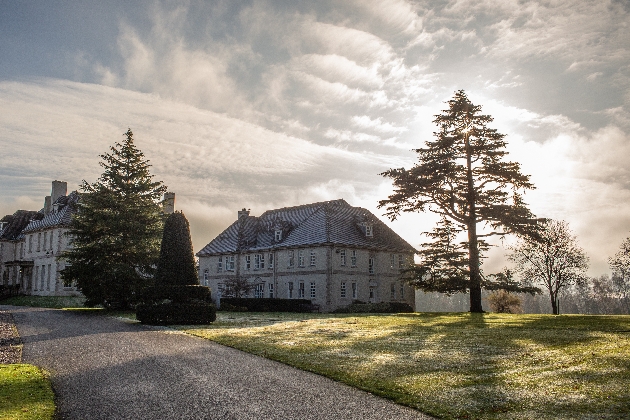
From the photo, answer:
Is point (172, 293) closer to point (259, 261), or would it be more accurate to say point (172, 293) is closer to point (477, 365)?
point (477, 365)

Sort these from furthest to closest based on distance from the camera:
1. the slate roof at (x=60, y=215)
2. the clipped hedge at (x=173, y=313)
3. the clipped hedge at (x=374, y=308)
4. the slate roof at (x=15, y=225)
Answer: the slate roof at (x=15, y=225) → the slate roof at (x=60, y=215) → the clipped hedge at (x=374, y=308) → the clipped hedge at (x=173, y=313)

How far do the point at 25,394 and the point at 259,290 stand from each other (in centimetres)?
4320

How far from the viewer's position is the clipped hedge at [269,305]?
43.7 m

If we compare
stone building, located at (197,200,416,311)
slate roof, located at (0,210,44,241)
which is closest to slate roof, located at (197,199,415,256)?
stone building, located at (197,200,416,311)

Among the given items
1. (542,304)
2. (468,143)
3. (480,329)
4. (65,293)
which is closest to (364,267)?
(468,143)

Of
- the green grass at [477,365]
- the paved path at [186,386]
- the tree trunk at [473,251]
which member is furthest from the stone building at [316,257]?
the paved path at [186,386]

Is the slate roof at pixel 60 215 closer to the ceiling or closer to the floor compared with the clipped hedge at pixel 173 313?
closer to the ceiling

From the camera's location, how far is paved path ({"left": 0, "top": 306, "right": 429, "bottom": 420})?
8227 millimetres

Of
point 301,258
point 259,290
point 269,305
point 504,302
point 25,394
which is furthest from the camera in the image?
point 259,290

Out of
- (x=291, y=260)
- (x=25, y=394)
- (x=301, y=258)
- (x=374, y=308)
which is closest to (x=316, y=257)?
(x=301, y=258)

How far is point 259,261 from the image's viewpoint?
175 feet

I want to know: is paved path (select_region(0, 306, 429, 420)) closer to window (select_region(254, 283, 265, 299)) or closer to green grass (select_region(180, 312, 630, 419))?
green grass (select_region(180, 312, 630, 419))

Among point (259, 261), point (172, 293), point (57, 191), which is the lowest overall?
point (172, 293)

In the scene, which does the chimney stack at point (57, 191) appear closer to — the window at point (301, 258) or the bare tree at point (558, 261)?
the window at point (301, 258)
